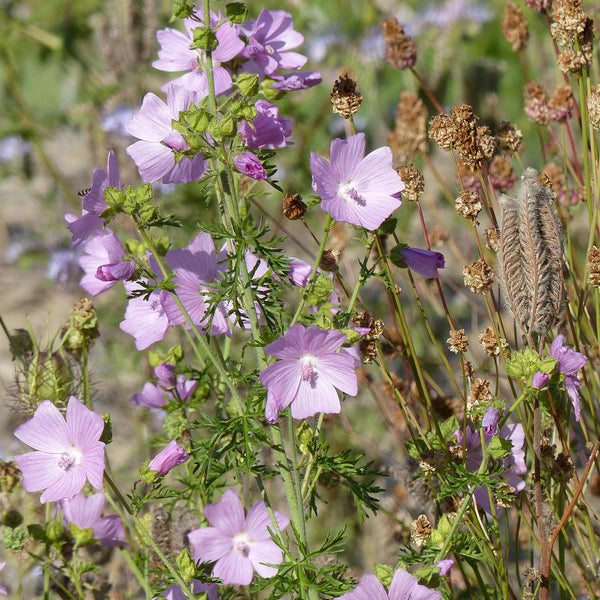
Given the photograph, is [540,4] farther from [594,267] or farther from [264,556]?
[264,556]

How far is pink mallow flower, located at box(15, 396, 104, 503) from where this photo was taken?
2.82ft

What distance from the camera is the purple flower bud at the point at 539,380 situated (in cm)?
78

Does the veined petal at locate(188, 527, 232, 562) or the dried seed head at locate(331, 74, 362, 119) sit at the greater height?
the dried seed head at locate(331, 74, 362, 119)

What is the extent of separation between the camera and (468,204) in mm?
911

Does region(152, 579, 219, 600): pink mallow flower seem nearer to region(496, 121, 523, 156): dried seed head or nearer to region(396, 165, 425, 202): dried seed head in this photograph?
region(396, 165, 425, 202): dried seed head

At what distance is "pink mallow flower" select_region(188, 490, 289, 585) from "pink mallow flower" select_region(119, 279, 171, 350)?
202 mm

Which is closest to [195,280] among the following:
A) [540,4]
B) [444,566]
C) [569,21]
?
[444,566]

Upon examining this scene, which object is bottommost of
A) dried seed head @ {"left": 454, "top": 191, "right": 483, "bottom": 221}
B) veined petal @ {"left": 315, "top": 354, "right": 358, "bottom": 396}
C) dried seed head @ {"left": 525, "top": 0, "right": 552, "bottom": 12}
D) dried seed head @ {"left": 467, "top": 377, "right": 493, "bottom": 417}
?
dried seed head @ {"left": 467, "top": 377, "right": 493, "bottom": 417}

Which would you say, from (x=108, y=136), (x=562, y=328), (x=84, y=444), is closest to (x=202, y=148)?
(x=84, y=444)

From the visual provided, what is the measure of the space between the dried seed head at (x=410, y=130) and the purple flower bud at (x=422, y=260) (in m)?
0.46

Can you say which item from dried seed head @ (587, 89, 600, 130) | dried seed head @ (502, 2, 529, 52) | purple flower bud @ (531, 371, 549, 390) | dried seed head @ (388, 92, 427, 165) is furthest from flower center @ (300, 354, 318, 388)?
dried seed head @ (502, 2, 529, 52)

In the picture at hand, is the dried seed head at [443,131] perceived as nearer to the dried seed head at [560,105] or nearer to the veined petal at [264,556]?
the dried seed head at [560,105]

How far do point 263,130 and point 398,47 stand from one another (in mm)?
548

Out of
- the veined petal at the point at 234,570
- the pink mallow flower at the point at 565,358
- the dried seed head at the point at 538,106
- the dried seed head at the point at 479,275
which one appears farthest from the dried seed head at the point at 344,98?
the veined petal at the point at 234,570
